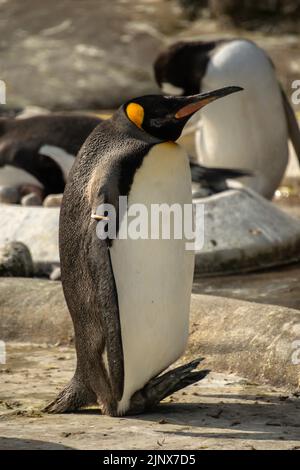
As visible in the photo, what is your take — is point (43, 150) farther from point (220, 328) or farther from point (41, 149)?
point (220, 328)

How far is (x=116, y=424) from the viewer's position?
4.08 m

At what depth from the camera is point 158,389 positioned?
13.9 ft

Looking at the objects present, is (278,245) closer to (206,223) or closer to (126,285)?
(206,223)

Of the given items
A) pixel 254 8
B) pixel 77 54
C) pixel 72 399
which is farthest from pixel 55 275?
pixel 254 8

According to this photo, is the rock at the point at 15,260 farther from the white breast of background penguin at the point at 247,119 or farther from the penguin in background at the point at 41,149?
the white breast of background penguin at the point at 247,119

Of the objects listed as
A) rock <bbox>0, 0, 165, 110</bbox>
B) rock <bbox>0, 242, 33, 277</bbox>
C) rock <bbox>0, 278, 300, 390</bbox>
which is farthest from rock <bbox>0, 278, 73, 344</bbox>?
rock <bbox>0, 0, 165, 110</bbox>

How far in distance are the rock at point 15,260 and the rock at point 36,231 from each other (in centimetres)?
32

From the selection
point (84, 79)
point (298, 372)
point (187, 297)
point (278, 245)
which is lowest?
point (84, 79)

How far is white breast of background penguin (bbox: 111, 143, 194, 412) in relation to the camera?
4.20 m

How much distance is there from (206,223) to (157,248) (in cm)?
295

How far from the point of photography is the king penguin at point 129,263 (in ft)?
13.6

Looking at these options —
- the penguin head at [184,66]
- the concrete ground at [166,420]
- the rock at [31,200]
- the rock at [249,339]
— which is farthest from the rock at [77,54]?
the concrete ground at [166,420]

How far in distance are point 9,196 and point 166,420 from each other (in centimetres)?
407
